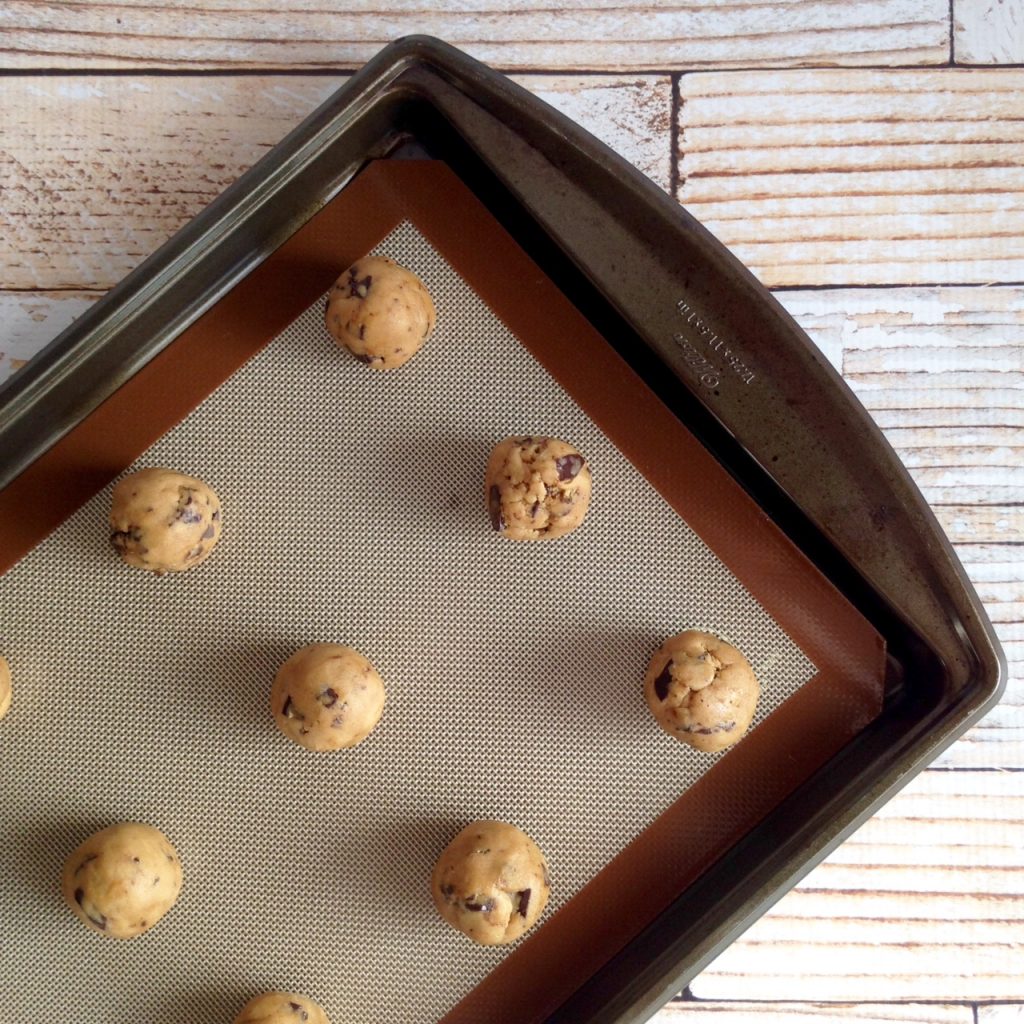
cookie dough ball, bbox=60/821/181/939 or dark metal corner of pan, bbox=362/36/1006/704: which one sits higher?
dark metal corner of pan, bbox=362/36/1006/704

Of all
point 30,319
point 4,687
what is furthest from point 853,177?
point 4,687

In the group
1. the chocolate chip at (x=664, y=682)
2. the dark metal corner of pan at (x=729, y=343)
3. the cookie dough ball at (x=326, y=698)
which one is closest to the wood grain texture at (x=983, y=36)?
the dark metal corner of pan at (x=729, y=343)

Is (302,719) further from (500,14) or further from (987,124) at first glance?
(987,124)

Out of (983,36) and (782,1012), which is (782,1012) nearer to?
(782,1012)

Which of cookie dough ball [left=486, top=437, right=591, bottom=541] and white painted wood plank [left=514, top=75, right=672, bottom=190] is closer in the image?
cookie dough ball [left=486, top=437, right=591, bottom=541]

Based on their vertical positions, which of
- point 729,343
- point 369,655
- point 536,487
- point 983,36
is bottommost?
point 369,655

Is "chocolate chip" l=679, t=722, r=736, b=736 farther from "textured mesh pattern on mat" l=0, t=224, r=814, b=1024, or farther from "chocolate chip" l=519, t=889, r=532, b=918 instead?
"chocolate chip" l=519, t=889, r=532, b=918

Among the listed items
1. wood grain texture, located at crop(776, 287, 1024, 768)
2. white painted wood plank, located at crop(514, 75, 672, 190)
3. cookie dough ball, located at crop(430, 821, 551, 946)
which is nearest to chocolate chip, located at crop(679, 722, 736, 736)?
cookie dough ball, located at crop(430, 821, 551, 946)

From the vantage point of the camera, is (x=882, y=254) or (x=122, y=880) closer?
(x=122, y=880)
